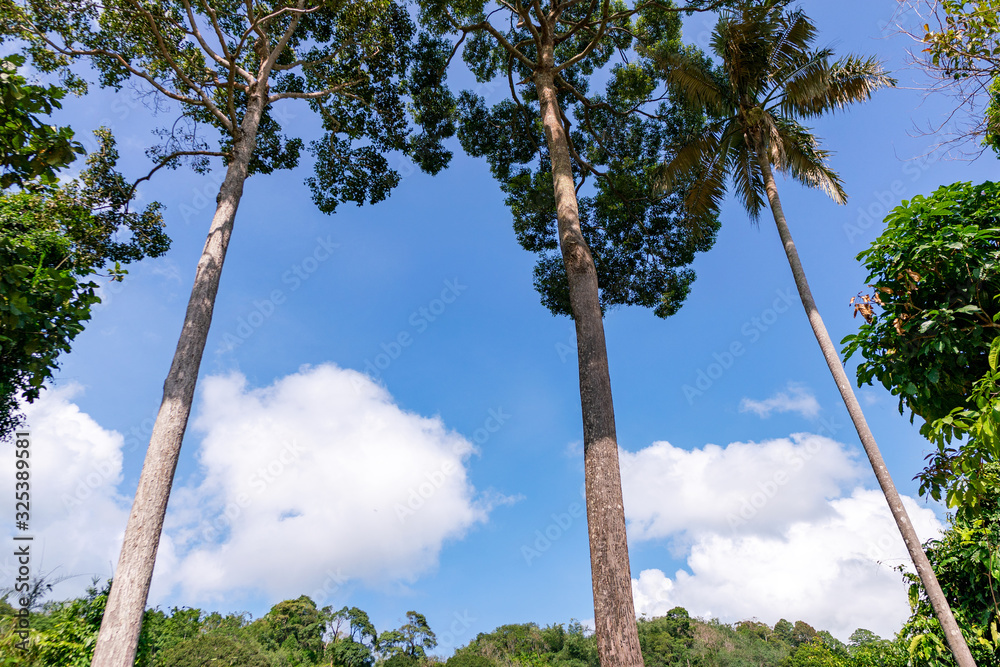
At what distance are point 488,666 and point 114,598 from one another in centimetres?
3165

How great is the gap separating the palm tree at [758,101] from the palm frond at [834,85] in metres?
0.02

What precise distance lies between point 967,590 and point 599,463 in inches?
225

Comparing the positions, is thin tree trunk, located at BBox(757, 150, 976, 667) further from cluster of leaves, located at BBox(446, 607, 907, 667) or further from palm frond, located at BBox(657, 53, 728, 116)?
cluster of leaves, located at BBox(446, 607, 907, 667)

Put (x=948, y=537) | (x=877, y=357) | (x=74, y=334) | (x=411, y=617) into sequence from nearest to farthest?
(x=877, y=357), (x=74, y=334), (x=948, y=537), (x=411, y=617)

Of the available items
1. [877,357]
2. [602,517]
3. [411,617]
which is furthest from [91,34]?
[411,617]

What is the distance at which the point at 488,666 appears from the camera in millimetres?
30156

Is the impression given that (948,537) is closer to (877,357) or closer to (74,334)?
(877,357)

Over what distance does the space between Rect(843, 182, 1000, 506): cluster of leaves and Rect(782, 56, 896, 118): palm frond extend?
7.89 m

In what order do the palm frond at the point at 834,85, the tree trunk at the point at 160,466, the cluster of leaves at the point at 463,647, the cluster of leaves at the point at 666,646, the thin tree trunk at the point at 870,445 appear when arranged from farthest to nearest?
the cluster of leaves at the point at 666,646, the cluster of leaves at the point at 463,647, the palm frond at the point at 834,85, the thin tree trunk at the point at 870,445, the tree trunk at the point at 160,466

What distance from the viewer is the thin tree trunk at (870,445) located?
5719 mm

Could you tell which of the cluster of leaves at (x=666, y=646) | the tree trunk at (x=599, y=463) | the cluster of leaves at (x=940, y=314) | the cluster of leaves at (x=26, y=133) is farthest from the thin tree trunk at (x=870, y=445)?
the cluster of leaves at (x=666, y=646)

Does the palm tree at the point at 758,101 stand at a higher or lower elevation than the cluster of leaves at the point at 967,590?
higher

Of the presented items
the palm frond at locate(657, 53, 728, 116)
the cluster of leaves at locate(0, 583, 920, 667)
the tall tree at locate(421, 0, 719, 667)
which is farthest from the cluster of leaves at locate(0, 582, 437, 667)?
the palm frond at locate(657, 53, 728, 116)

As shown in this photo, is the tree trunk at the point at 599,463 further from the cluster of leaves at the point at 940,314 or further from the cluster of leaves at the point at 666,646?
the cluster of leaves at the point at 666,646
